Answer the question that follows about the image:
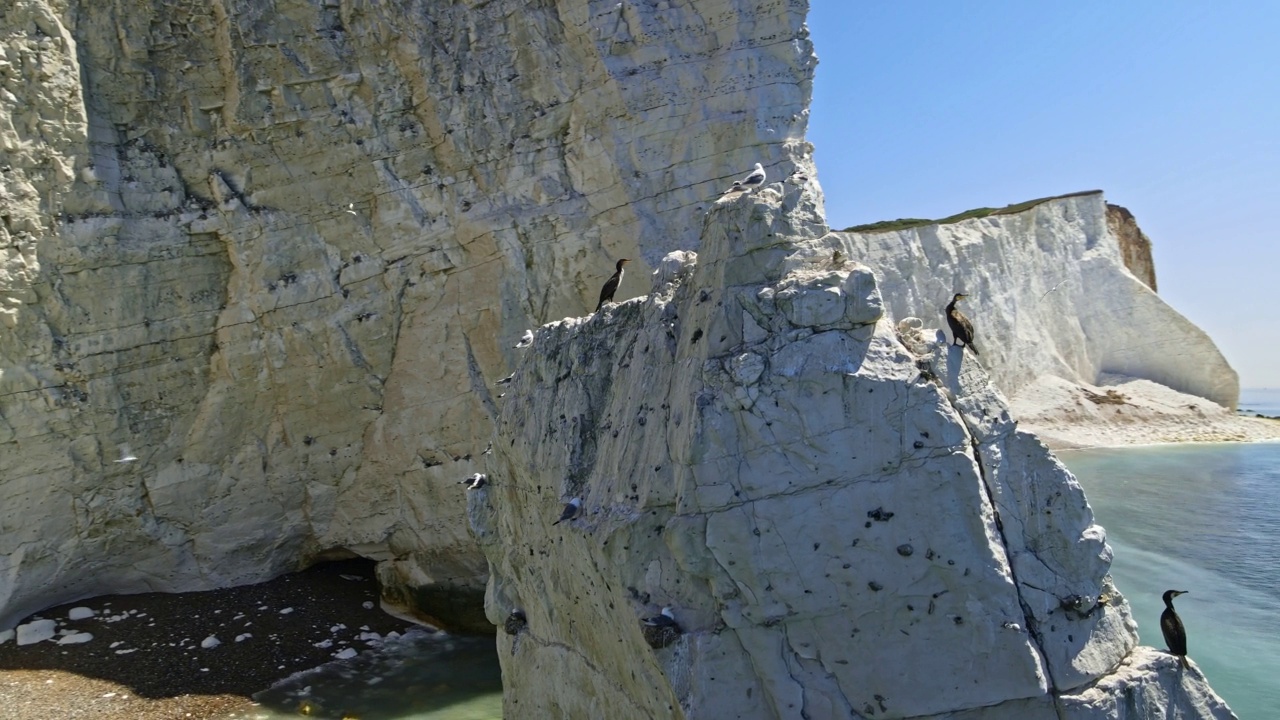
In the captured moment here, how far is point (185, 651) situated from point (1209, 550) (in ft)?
46.9

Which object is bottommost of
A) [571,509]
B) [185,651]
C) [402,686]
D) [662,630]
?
[402,686]

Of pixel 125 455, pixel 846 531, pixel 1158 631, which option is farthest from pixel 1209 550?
pixel 125 455

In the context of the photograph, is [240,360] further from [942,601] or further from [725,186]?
[942,601]

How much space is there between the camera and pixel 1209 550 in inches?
523

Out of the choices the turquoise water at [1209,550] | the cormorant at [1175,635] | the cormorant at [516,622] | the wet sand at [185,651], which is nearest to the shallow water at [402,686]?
the wet sand at [185,651]

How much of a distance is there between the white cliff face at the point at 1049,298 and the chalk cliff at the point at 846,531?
71.9 feet

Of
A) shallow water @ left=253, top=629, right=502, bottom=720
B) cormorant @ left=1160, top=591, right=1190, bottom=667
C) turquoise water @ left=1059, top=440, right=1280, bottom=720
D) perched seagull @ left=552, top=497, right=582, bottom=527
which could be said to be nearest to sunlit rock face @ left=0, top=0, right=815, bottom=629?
shallow water @ left=253, top=629, right=502, bottom=720

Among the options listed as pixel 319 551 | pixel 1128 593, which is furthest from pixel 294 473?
pixel 1128 593

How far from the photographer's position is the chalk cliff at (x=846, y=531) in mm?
4289

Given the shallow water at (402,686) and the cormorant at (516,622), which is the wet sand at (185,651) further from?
the cormorant at (516,622)

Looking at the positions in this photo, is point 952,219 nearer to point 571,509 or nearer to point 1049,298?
point 1049,298

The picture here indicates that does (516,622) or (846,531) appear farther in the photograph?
(516,622)

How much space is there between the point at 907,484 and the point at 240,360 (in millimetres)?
10401

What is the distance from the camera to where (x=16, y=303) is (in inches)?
436
